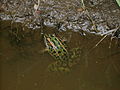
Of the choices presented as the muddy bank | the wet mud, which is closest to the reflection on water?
the wet mud

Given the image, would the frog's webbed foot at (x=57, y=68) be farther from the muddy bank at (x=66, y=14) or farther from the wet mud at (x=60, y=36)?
the muddy bank at (x=66, y=14)

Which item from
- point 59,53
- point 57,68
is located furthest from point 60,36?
point 57,68

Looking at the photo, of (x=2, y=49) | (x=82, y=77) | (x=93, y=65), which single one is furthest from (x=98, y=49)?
(x=2, y=49)

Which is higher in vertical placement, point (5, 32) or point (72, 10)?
point (72, 10)

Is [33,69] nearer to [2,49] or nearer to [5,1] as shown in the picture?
[2,49]

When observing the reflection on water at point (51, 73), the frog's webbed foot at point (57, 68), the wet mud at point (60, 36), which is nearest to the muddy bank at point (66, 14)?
the wet mud at point (60, 36)

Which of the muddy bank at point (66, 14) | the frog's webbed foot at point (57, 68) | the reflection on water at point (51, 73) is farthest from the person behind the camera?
the muddy bank at point (66, 14)

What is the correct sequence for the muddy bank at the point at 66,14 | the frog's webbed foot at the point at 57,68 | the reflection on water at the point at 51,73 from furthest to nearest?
the muddy bank at the point at 66,14 < the frog's webbed foot at the point at 57,68 < the reflection on water at the point at 51,73
